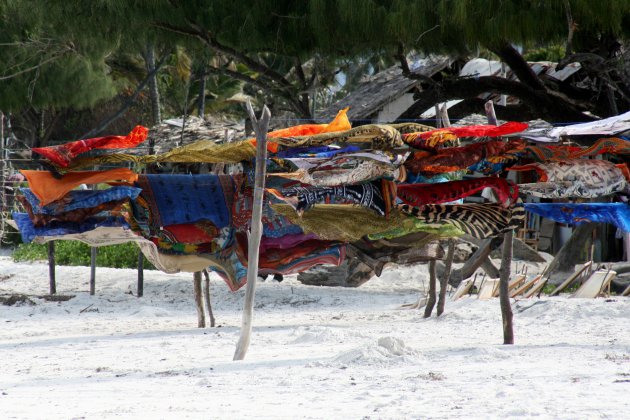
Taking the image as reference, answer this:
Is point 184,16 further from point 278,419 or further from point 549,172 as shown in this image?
point 278,419

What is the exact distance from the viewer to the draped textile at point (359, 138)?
6348mm

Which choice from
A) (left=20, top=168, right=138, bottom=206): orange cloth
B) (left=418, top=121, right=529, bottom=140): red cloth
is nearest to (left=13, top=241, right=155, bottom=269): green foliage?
(left=20, top=168, right=138, bottom=206): orange cloth

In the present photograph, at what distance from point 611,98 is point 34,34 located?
32.9 feet

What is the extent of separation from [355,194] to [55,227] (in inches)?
102

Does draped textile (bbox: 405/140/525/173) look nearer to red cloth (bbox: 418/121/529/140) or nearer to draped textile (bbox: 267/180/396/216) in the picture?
red cloth (bbox: 418/121/529/140)

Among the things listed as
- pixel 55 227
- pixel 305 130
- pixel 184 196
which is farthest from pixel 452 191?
pixel 55 227

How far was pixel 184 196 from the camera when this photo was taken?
761 centimetres

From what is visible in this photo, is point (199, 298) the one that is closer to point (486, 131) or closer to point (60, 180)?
point (60, 180)

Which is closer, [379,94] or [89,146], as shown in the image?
[89,146]

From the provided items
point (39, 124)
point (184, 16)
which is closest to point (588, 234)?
point (184, 16)

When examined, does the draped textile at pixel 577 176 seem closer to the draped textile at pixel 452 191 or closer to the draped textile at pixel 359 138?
the draped textile at pixel 452 191

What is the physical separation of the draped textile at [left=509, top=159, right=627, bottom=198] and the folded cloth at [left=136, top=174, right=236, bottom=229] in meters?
2.48

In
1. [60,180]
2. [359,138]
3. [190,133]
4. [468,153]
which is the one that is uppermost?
[190,133]

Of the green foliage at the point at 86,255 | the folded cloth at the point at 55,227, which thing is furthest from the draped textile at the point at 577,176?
the green foliage at the point at 86,255
